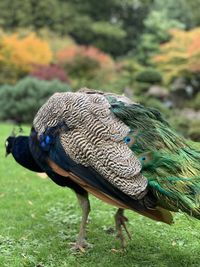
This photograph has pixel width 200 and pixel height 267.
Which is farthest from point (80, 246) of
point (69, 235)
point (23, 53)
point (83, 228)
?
point (23, 53)

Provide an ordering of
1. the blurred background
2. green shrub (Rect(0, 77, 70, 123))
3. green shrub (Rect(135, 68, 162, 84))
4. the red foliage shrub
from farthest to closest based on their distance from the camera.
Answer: green shrub (Rect(135, 68, 162, 84)) → the red foliage shrub → the blurred background → green shrub (Rect(0, 77, 70, 123))

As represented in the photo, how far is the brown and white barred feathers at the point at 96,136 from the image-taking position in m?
3.30

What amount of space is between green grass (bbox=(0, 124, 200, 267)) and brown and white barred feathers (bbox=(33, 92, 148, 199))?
0.78 metres

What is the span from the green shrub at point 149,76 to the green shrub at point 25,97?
327cm

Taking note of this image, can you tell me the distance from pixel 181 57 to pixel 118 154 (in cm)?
1306

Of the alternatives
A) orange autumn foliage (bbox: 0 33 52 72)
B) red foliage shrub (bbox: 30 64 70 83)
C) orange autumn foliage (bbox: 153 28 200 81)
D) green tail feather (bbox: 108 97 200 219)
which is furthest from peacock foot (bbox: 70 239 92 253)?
orange autumn foliage (bbox: 0 33 52 72)

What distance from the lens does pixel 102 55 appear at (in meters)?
19.0

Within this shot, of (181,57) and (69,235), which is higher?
(69,235)

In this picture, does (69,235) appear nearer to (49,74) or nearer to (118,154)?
(118,154)

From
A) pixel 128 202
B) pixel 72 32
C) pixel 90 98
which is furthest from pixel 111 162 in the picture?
pixel 72 32

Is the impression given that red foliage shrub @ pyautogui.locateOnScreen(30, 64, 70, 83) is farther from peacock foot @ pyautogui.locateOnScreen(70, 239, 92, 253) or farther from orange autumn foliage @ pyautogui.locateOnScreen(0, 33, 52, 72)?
peacock foot @ pyautogui.locateOnScreen(70, 239, 92, 253)

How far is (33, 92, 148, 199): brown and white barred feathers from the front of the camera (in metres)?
3.30

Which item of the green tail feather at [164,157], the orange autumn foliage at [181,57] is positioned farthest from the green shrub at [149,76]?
the green tail feather at [164,157]

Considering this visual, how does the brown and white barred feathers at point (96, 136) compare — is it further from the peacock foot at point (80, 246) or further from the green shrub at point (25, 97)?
the green shrub at point (25, 97)
